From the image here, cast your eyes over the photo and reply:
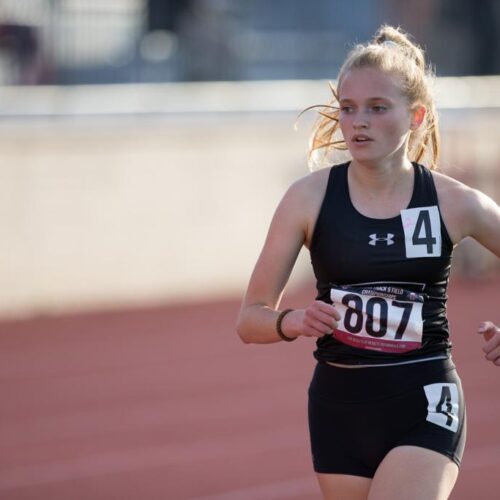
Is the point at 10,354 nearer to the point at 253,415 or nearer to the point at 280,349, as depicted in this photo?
the point at 280,349

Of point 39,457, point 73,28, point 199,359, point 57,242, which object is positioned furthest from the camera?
point 73,28

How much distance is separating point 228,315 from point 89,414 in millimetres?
5008

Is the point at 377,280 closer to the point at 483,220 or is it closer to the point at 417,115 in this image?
the point at 483,220

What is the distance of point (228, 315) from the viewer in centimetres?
1438

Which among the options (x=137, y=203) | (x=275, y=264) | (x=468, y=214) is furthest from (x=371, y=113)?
(x=137, y=203)

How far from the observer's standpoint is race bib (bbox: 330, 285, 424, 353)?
3746mm

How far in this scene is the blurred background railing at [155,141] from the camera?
14.3 meters

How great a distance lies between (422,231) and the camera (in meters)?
3.79

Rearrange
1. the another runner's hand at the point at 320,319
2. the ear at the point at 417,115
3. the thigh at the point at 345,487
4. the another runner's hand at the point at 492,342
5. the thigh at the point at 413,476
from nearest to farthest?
the another runner's hand at the point at 320,319 < the thigh at the point at 413,476 < the another runner's hand at the point at 492,342 < the thigh at the point at 345,487 < the ear at the point at 417,115

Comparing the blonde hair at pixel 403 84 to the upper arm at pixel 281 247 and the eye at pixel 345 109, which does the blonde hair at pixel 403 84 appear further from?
the upper arm at pixel 281 247

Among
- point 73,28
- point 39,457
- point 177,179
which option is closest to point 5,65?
point 73,28

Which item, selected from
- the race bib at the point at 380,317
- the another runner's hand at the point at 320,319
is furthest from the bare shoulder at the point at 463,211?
the another runner's hand at the point at 320,319

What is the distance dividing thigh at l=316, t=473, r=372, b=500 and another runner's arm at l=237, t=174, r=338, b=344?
0.48 meters

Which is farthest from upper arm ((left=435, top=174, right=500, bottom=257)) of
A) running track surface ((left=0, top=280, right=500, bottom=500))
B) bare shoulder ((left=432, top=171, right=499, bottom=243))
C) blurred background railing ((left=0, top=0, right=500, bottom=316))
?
blurred background railing ((left=0, top=0, right=500, bottom=316))
